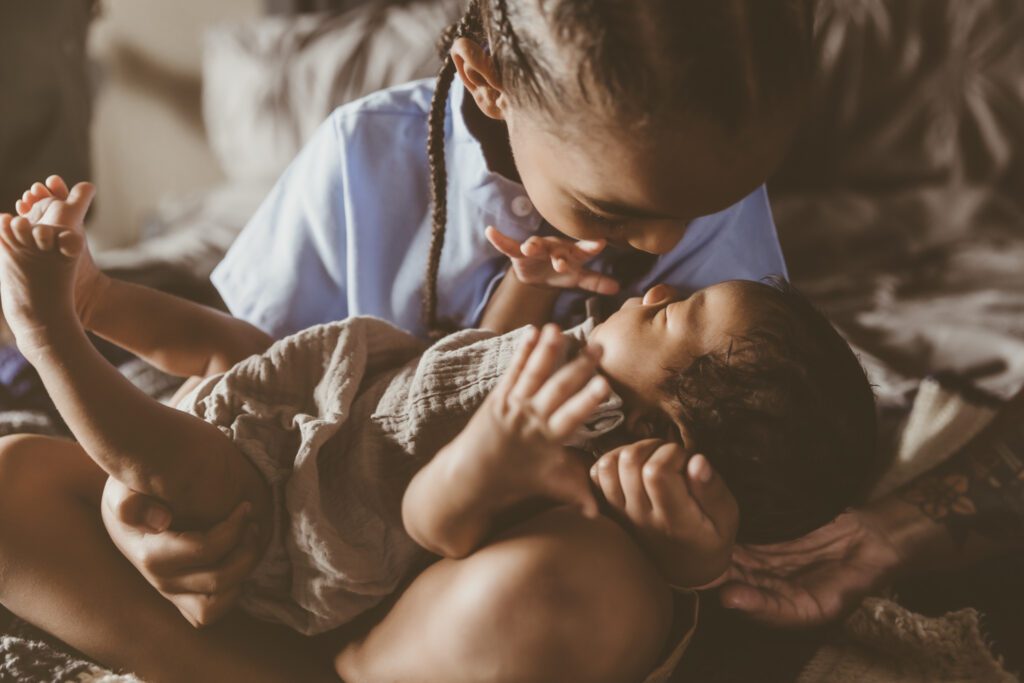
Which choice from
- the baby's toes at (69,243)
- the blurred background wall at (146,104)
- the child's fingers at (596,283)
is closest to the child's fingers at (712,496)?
the child's fingers at (596,283)

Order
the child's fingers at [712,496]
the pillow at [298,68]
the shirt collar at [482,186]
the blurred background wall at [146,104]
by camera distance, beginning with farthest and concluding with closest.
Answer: the blurred background wall at [146,104]
the pillow at [298,68]
the shirt collar at [482,186]
the child's fingers at [712,496]

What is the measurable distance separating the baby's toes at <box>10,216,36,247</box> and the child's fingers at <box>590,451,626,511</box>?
1.37 ft

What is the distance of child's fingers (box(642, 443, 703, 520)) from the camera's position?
0.61 metres

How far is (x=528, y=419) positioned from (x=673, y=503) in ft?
0.53

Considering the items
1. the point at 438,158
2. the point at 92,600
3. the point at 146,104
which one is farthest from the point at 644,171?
the point at 146,104

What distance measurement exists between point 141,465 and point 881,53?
136 cm

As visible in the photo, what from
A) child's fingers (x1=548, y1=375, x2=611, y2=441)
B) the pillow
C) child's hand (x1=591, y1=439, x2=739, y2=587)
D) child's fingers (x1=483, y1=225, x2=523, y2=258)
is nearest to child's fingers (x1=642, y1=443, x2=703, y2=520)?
child's hand (x1=591, y1=439, x2=739, y2=587)

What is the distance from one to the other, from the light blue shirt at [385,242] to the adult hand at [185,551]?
31cm

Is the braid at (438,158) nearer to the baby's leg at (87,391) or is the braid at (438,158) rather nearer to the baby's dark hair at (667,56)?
the baby's dark hair at (667,56)

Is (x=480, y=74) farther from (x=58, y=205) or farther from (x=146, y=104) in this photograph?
(x=146, y=104)

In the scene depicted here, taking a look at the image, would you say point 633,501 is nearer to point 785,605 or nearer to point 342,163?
point 785,605

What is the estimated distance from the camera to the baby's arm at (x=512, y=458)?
1.64 ft

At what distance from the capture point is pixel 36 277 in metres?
0.56

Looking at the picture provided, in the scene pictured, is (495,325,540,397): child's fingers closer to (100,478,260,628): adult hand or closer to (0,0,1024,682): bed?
(100,478,260,628): adult hand
